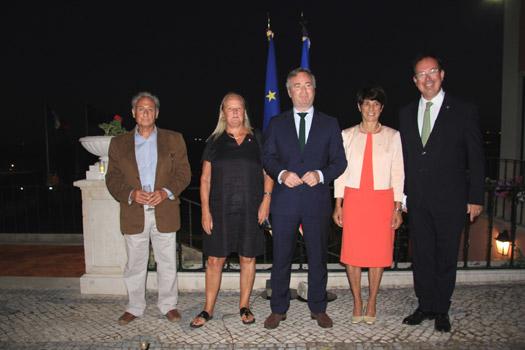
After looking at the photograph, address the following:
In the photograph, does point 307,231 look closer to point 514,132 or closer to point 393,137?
point 393,137

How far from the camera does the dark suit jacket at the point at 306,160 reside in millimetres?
A: 3477

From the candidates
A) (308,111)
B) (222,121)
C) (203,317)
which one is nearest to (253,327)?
(203,317)

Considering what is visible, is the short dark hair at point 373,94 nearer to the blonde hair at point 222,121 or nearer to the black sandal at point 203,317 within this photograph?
the blonde hair at point 222,121

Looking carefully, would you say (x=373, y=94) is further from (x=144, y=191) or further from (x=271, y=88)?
(x=271, y=88)

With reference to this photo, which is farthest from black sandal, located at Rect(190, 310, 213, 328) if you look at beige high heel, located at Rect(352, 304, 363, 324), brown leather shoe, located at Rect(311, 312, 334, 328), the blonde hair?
the blonde hair

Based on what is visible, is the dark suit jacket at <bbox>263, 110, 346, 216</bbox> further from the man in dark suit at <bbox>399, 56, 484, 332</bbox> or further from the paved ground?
the paved ground

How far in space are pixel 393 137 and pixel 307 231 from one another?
1100 millimetres

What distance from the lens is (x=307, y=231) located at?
3520 millimetres

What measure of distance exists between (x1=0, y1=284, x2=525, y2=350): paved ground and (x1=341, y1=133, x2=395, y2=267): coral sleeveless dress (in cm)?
63

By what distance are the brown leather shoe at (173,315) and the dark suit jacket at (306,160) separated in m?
1.36

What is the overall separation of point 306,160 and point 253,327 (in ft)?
5.10

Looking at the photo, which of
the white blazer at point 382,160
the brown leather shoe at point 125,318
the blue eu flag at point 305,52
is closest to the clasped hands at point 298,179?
the white blazer at point 382,160

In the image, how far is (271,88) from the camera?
254 inches

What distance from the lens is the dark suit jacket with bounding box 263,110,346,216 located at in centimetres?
348
